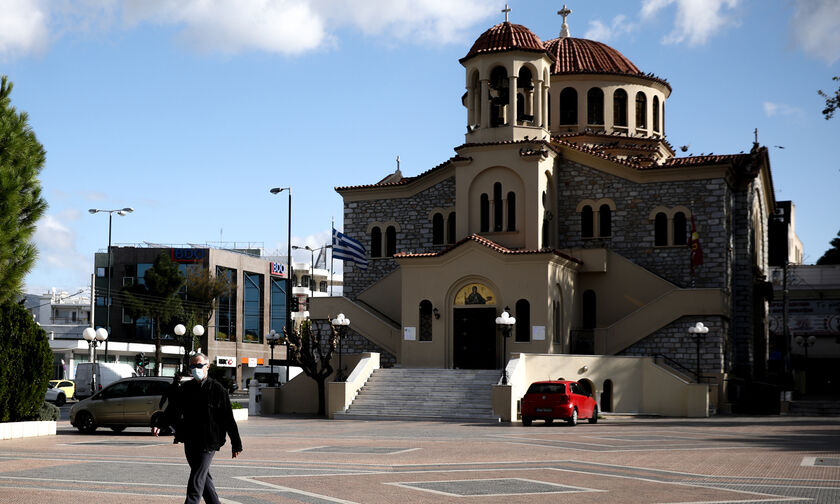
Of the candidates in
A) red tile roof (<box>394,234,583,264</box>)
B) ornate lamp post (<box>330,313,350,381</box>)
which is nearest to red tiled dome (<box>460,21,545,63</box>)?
red tile roof (<box>394,234,583,264</box>)

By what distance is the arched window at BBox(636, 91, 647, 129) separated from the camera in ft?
156

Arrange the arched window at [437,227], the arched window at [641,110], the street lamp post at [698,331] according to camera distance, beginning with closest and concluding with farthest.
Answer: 1. the street lamp post at [698,331]
2. the arched window at [437,227]
3. the arched window at [641,110]

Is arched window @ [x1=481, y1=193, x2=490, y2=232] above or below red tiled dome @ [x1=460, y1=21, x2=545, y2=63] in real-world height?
below

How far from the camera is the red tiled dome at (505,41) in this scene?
4119 cm

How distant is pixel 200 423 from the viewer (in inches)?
393

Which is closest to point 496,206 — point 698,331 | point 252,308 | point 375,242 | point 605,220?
point 605,220

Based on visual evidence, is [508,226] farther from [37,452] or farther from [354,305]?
[37,452]

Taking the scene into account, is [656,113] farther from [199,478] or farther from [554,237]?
[199,478]

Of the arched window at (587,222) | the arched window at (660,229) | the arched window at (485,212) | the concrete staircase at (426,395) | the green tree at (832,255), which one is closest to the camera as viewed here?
the concrete staircase at (426,395)

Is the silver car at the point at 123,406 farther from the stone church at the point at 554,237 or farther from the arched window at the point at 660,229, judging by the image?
the arched window at the point at 660,229

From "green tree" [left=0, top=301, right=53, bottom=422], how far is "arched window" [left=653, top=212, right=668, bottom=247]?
1021 inches

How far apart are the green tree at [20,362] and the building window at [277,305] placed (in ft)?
233

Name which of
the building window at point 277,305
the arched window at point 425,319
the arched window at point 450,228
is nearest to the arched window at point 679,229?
the arched window at point 450,228

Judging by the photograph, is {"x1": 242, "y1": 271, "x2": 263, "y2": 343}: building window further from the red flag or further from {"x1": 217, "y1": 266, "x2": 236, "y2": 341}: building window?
the red flag
